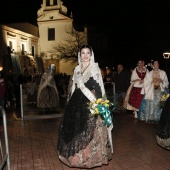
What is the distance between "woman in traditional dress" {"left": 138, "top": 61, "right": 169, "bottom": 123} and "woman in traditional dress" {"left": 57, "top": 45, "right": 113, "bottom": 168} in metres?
3.94

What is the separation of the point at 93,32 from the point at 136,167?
38.9m

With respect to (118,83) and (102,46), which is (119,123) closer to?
(118,83)

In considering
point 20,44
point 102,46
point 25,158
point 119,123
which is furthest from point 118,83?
point 102,46

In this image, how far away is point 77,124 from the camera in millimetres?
4508

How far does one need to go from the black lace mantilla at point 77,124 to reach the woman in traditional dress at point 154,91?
4134 mm

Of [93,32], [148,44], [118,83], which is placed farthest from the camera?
[93,32]

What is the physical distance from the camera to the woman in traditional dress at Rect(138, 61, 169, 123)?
8.36 meters

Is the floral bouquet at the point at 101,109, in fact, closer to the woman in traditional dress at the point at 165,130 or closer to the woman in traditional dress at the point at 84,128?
the woman in traditional dress at the point at 84,128

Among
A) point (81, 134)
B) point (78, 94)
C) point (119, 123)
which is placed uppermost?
point (78, 94)

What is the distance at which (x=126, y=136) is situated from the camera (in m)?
7.02

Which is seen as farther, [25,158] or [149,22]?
[149,22]

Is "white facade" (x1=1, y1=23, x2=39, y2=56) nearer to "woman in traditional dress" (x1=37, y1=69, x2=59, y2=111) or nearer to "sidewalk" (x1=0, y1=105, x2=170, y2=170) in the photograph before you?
"woman in traditional dress" (x1=37, y1=69, x2=59, y2=111)

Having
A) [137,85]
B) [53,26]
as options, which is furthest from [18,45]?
[137,85]

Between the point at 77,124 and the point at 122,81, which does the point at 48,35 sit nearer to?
the point at 122,81
